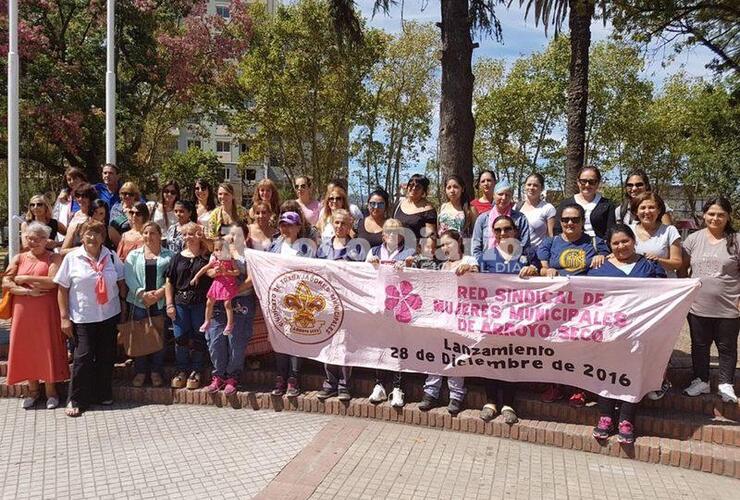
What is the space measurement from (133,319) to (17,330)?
1.00 metres

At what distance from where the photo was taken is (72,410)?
5.16m

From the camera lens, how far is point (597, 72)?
1047 inches

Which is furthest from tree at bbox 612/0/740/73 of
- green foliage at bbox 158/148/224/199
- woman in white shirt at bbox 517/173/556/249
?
green foliage at bbox 158/148/224/199

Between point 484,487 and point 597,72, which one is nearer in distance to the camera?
point 484,487

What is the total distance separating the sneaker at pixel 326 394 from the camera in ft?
17.2

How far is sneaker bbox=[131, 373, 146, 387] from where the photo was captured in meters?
5.65

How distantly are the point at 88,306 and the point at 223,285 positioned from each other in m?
1.21

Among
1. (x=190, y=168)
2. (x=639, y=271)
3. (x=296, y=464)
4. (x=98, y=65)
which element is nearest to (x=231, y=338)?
(x=296, y=464)

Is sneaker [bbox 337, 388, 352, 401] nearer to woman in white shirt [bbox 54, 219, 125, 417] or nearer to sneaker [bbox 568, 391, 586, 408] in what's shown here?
sneaker [bbox 568, 391, 586, 408]

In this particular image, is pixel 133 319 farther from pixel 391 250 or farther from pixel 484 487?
pixel 484 487

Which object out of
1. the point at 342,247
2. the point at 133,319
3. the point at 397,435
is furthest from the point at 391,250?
the point at 133,319

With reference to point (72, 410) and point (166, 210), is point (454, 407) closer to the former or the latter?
point (72, 410)

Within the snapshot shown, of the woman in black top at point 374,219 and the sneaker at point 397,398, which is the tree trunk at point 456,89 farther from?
the sneaker at point 397,398

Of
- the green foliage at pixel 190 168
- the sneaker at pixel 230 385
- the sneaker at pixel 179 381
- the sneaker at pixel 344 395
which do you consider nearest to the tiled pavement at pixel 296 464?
the sneaker at pixel 344 395
